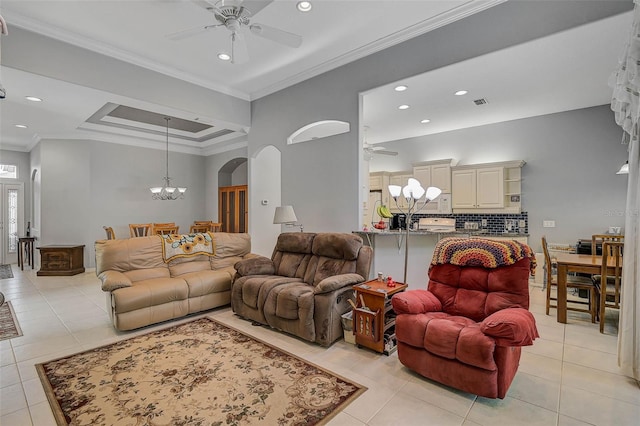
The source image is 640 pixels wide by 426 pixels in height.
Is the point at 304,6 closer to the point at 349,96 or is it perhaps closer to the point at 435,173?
the point at 349,96

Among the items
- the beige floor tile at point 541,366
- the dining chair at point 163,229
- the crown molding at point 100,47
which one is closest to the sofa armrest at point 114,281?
the crown molding at point 100,47

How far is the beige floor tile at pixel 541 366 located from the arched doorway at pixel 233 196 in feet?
21.8

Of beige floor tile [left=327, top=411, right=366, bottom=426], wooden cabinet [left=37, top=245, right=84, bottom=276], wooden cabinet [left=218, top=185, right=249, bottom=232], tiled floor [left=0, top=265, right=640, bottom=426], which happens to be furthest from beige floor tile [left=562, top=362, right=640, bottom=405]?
wooden cabinet [left=37, top=245, right=84, bottom=276]

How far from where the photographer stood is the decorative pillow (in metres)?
4.26

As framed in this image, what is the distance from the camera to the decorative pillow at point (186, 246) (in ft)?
14.0

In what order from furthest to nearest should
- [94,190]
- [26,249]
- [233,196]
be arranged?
[233,196], [26,249], [94,190]

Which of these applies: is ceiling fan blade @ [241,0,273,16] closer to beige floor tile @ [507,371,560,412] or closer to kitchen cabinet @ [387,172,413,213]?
beige floor tile @ [507,371,560,412]

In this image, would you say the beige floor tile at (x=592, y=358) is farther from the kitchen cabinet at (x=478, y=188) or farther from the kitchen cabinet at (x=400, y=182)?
the kitchen cabinet at (x=400, y=182)

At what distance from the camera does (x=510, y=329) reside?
202 cm

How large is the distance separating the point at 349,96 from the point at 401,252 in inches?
88.7

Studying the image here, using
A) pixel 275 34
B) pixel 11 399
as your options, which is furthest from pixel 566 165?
pixel 11 399

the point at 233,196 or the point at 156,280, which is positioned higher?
the point at 233,196

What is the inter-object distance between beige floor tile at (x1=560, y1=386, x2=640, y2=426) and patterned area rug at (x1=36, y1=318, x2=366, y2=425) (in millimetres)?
1423

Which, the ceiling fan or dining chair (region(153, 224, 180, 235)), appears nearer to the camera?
the ceiling fan
